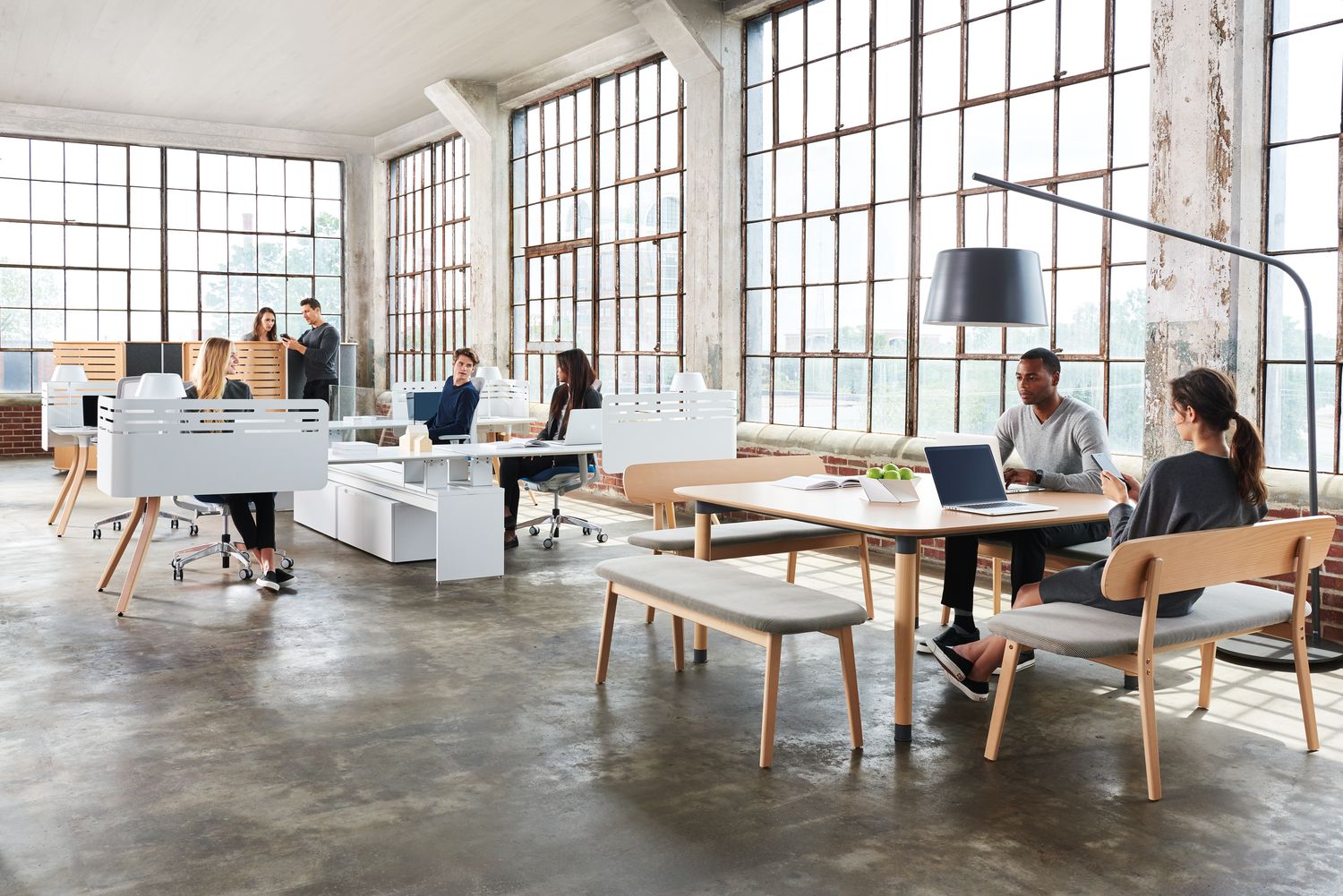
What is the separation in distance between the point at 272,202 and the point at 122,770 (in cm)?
1282

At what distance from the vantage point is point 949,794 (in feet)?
10.7

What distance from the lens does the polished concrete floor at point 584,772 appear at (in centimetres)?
277

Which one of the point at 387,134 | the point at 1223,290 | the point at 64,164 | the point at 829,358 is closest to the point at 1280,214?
the point at 1223,290

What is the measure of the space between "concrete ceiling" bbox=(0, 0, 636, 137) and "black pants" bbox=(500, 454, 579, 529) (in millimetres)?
3921

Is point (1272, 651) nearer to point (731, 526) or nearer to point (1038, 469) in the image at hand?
point (1038, 469)

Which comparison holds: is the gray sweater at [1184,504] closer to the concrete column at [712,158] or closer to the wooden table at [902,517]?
the wooden table at [902,517]

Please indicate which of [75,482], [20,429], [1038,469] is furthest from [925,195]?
[20,429]

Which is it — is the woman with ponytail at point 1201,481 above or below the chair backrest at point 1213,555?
above

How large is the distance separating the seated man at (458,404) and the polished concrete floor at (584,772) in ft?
7.67

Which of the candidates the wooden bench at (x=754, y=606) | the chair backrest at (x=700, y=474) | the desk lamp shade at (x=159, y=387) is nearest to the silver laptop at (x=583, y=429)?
the chair backrest at (x=700, y=474)

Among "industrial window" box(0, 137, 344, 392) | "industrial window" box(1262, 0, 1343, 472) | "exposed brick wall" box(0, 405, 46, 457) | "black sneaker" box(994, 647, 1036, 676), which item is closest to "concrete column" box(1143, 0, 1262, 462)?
"industrial window" box(1262, 0, 1343, 472)

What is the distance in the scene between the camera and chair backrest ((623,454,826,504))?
16.6ft

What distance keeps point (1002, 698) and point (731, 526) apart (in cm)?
182

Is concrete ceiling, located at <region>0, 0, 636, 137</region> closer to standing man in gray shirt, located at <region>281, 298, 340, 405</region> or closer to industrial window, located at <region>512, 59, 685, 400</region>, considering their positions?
industrial window, located at <region>512, 59, 685, 400</region>
